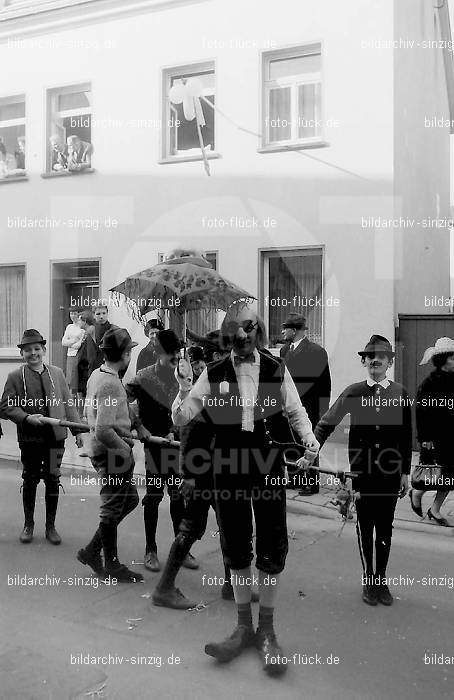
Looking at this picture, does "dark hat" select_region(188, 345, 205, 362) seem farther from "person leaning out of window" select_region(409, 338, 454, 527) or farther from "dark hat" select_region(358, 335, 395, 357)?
"person leaning out of window" select_region(409, 338, 454, 527)

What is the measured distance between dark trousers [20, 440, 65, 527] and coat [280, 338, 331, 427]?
10.1 ft

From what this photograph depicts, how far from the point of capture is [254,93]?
12.6 meters

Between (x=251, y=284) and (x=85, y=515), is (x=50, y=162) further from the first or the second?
(x=85, y=515)

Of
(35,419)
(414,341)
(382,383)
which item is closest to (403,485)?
(382,383)

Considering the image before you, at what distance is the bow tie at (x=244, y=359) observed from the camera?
14.3ft

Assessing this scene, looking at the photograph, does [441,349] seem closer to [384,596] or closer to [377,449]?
[377,449]

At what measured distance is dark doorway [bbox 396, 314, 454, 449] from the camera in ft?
36.7

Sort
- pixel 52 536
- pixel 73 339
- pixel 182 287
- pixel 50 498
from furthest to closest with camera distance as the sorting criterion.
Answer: pixel 73 339 < pixel 182 287 < pixel 50 498 < pixel 52 536

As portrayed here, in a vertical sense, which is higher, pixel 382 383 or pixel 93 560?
pixel 382 383

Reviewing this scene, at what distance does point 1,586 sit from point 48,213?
1015 centimetres

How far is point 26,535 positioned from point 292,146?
804 cm

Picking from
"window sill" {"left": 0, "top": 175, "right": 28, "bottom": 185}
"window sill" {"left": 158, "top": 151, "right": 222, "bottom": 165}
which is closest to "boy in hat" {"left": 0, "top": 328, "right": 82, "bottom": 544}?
"window sill" {"left": 158, "top": 151, "right": 222, "bottom": 165}

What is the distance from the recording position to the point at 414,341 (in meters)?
11.4

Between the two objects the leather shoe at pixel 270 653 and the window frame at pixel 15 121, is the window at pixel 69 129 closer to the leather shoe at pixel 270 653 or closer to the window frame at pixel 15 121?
the window frame at pixel 15 121
